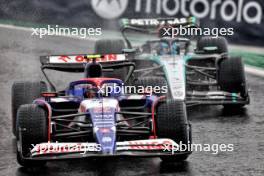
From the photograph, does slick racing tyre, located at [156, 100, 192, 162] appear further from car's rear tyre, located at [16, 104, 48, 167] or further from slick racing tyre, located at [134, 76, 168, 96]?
slick racing tyre, located at [134, 76, 168, 96]

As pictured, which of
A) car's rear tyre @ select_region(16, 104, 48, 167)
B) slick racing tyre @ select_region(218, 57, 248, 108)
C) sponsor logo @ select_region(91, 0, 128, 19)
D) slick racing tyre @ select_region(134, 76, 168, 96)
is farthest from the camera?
sponsor logo @ select_region(91, 0, 128, 19)

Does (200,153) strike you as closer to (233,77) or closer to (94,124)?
(94,124)

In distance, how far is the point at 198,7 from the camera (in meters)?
18.1

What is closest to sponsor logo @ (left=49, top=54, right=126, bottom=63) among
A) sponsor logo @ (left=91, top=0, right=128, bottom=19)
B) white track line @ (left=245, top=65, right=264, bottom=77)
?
white track line @ (left=245, top=65, right=264, bottom=77)

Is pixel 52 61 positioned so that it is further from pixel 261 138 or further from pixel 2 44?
pixel 2 44

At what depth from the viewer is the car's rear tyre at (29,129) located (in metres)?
8.80

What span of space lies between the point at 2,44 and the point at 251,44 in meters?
5.67

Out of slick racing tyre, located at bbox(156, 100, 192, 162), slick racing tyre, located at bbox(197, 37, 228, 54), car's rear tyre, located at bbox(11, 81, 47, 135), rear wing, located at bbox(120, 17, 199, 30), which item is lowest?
slick racing tyre, located at bbox(156, 100, 192, 162)

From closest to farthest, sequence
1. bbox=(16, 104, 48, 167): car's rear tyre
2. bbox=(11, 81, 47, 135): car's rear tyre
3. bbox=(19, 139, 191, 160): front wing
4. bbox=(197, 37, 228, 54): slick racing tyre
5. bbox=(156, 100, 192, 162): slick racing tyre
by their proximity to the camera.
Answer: bbox=(19, 139, 191, 160): front wing < bbox=(16, 104, 48, 167): car's rear tyre < bbox=(156, 100, 192, 162): slick racing tyre < bbox=(11, 81, 47, 135): car's rear tyre < bbox=(197, 37, 228, 54): slick racing tyre

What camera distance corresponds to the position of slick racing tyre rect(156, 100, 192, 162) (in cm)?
895

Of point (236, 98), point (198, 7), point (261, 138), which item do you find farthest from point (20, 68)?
point (261, 138)

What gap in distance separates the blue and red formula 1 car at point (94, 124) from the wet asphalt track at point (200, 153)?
0.21m

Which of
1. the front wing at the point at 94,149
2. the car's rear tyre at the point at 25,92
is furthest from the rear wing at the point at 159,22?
the front wing at the point at 94,149

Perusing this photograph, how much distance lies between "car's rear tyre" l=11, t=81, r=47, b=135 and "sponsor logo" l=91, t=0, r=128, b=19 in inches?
335
